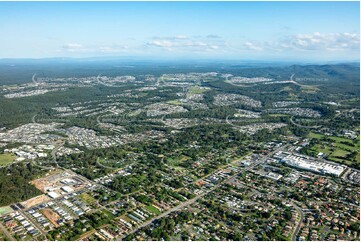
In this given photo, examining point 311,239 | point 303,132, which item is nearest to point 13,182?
point 311,239

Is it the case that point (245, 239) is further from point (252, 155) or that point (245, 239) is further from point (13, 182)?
point (13, 182)

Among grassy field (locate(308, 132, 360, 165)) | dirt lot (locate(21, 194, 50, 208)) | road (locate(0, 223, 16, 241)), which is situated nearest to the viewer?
road (locate(0, 223, 16, 241))

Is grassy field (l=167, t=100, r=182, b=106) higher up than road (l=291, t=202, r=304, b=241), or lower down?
higher up

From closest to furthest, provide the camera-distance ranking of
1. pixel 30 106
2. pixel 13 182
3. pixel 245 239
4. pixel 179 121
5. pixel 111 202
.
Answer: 1. pixel 245 239
2. pixel 111 202
3. pixel 13 182
4. pixel 179 121
5. pixel 30 106

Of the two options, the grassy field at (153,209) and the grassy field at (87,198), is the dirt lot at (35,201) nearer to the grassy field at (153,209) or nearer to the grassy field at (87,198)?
the grassy field at (87,198)

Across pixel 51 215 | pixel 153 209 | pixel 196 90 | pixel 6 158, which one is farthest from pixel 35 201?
pixel 196 90

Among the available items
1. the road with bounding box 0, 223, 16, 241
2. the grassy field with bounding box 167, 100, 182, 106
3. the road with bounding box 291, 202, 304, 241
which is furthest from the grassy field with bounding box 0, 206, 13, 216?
the grassy field with bounding box 167, 100, 182, 106

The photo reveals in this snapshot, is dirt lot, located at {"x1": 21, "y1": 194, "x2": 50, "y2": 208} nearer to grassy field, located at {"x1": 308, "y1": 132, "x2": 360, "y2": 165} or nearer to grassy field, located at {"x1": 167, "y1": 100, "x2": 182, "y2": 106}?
grassy field, located at {"x1": 308, "y1": 132, "x2": 360, "y2": 165}

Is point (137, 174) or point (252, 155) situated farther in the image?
point (252, 155)

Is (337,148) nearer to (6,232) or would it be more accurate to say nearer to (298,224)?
(298,224)
